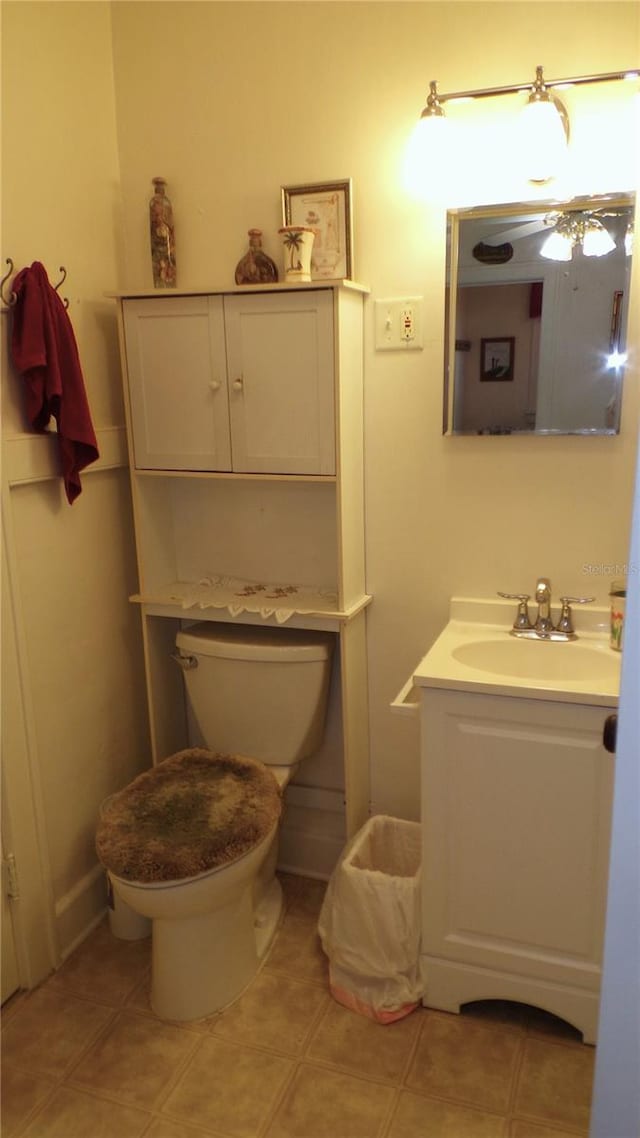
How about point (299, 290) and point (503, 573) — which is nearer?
point (299, 290)

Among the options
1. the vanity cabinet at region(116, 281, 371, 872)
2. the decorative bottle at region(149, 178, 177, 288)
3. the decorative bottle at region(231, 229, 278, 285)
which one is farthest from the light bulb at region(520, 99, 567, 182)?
the decorative bottle at region(149, 178, 177, 288)

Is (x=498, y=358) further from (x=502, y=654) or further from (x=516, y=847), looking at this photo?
(x=516, y=847)

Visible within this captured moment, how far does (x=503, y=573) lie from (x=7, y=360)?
1237mm

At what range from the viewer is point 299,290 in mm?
1837

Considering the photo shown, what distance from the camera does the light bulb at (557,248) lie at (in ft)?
5.73

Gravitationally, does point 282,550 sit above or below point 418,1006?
above

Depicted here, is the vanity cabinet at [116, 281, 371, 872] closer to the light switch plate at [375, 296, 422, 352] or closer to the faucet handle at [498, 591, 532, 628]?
the light switch plate at [375, 296, 422, 352]

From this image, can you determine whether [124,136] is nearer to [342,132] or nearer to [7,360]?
[342,132]

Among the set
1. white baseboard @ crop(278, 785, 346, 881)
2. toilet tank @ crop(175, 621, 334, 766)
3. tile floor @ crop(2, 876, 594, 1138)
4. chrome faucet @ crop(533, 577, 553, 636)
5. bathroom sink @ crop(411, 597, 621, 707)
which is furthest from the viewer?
white baseboard @ crop(278, 785, 346, 881)

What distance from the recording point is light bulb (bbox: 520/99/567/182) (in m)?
1.64

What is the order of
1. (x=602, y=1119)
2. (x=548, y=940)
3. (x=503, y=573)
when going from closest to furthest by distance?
(x=602, y=1119)
(x=548, y=940)
(x=503, y=573)

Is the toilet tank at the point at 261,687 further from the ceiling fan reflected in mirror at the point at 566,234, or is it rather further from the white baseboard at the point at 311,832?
the ceiling fan reflected in mirror at the point at 566,234

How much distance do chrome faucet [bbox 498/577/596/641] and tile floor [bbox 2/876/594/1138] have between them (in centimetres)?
84

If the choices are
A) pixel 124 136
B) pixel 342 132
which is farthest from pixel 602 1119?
pixel 124 136
